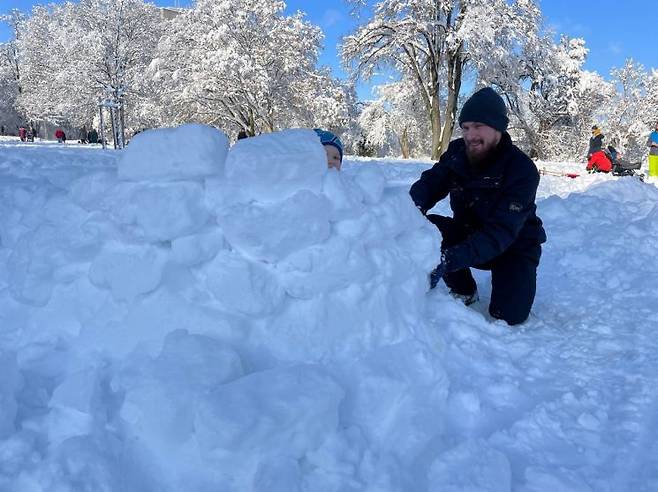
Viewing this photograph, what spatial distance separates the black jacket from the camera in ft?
8.07

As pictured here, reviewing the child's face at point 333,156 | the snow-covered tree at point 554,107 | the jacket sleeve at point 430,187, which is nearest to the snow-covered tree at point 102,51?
the snow-covered tree at point 554,107

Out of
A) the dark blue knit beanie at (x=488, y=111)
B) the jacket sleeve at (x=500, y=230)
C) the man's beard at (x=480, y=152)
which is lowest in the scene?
the jacket sleeve at (x=500, y=230)

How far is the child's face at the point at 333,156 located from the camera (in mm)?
2949

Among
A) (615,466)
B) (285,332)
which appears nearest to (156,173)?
(285,332)

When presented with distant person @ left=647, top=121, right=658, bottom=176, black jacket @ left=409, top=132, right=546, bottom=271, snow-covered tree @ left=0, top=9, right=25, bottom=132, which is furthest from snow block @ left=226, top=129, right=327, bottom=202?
snow-covered tree @ left=0, top=9, right=25, bottom=132

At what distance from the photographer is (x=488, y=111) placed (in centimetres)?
250

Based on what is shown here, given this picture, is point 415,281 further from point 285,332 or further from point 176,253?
point 176,253

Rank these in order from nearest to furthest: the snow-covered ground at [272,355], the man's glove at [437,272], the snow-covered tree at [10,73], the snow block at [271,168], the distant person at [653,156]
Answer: the snow-covered ground at [272,355] → the snow block at [271,168] → the man's glove at [437,272] → the distant person at [653,156] → the snow-covered tree at [10,73]

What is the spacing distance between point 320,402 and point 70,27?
26113 mm

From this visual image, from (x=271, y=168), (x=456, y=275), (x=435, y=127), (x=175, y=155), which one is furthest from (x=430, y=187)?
(x=435, y=127)

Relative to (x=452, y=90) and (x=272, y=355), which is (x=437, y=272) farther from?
(x=452, y=90)

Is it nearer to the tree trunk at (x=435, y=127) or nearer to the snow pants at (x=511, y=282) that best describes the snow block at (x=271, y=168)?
the snow pants at (x=511, y=282)

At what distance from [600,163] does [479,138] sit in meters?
11.3

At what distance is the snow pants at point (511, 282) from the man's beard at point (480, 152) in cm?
49
